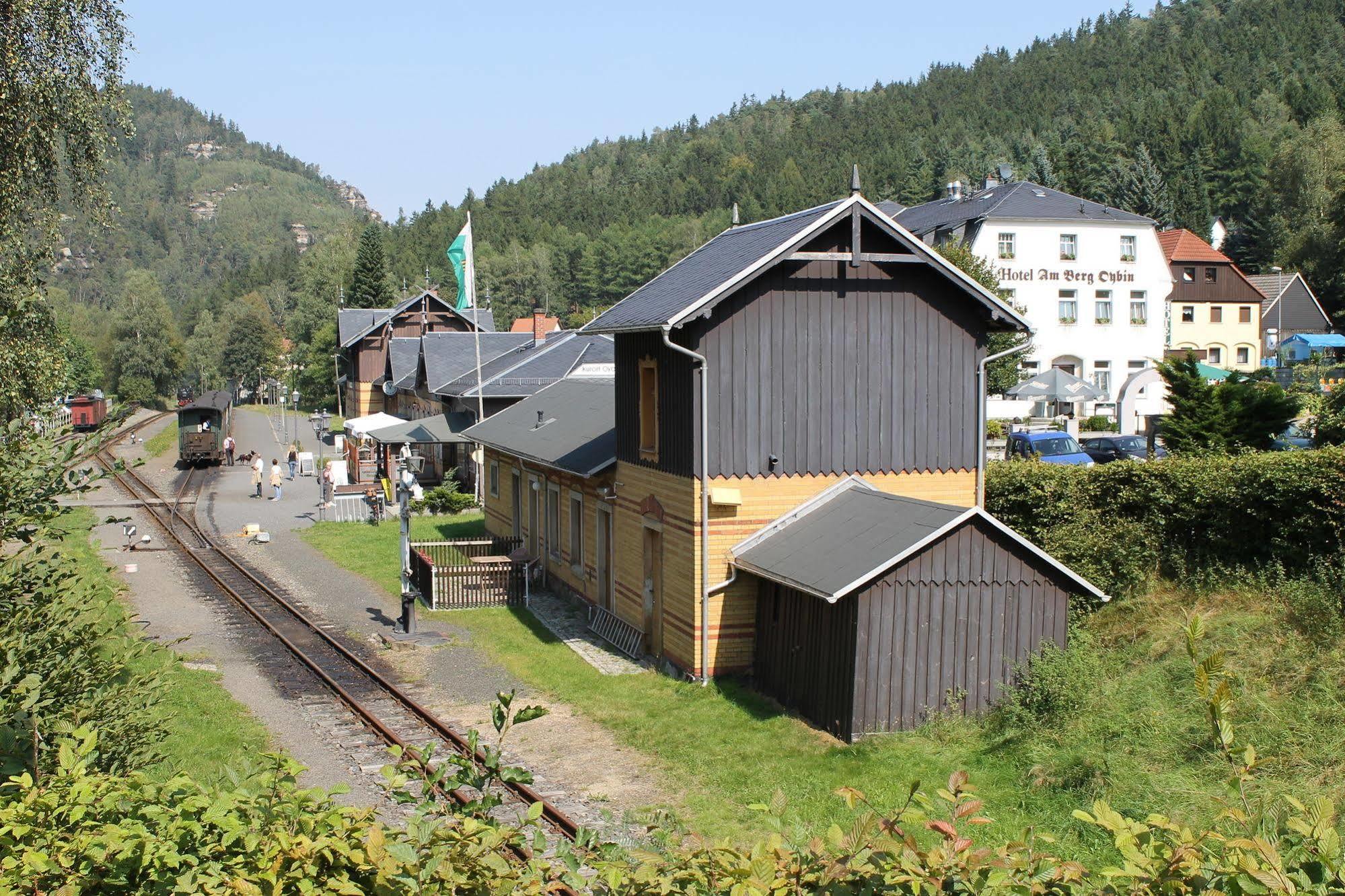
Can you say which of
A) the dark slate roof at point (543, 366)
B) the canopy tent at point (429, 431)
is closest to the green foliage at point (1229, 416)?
the dark slate roof at point (543, 366)

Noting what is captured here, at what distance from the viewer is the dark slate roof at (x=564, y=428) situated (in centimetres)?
2080

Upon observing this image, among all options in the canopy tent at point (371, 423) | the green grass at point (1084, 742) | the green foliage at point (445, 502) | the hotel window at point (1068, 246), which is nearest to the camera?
the green grass at point (1084, 742)

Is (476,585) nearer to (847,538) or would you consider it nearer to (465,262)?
(847,538)

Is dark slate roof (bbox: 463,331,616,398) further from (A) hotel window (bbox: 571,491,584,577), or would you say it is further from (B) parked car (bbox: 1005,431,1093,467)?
(A) hotel window (bbox: 571,491,584,577)

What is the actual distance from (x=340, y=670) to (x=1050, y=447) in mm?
20910

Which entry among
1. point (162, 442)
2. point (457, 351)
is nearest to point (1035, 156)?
point (457, 351)

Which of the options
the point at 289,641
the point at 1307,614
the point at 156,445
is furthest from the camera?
the point at 156,445

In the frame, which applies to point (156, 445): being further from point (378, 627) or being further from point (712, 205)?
point (712, 205)

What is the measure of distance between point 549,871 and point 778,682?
1090 centimetres

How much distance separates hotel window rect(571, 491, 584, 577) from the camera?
21953mm

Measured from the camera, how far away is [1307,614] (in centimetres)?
1240

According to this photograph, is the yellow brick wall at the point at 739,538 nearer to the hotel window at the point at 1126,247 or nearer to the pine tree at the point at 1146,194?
the hotel window at the point at 1126,247

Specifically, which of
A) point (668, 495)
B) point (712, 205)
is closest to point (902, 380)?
point (668, 495)

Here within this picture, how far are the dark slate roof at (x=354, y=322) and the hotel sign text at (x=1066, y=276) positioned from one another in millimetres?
38969
